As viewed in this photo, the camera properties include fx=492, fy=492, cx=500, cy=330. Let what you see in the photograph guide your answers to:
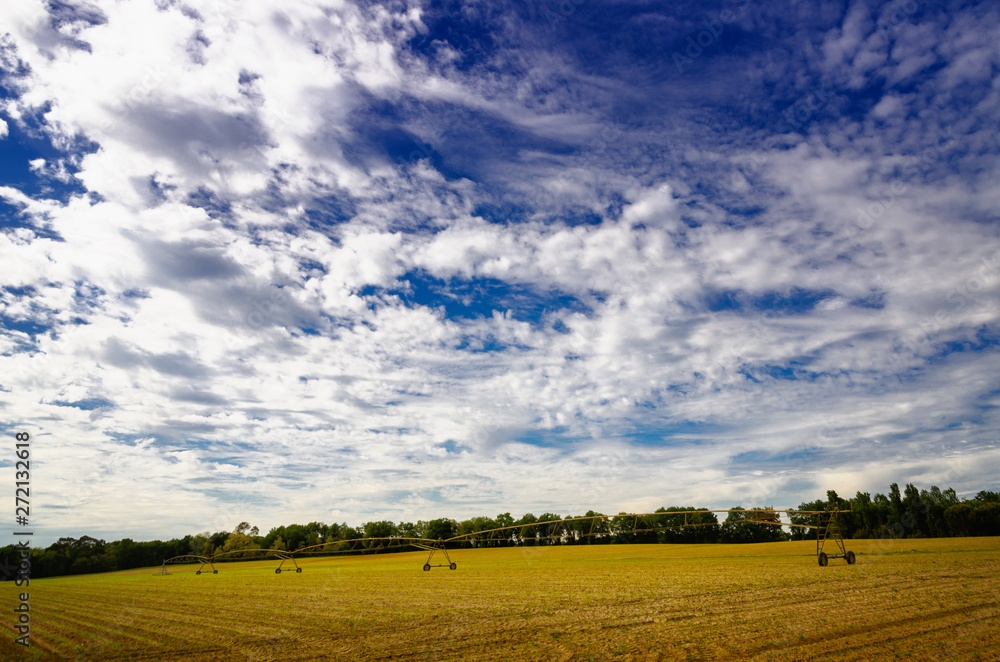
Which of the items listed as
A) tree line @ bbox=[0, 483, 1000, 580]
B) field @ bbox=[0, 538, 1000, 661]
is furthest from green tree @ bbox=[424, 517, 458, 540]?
field @ bbox=[0, 538, 1000, 661]

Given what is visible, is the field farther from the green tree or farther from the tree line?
the green tree

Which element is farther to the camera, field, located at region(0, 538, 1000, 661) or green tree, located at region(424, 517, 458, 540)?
green tree, located at region(424, 517, 458, 540)

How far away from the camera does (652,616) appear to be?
17.9 meters

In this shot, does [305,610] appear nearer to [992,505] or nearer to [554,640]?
[554,640]

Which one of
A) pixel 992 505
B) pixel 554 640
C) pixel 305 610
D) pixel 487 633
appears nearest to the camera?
pixel 554 640

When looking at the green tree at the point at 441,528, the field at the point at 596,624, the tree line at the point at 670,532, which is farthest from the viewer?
the green tree at the point at 441,528

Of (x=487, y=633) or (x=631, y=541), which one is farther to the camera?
(x=631, y=541)

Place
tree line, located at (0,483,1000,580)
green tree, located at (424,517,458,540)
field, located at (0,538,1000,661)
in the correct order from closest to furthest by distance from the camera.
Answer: field, located at (0,538,1000,661) < tree line, located at (0,483,1000,580) < green tree, located at (424,517,458,540)

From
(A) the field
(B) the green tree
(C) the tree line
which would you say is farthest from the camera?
(B) the green tree

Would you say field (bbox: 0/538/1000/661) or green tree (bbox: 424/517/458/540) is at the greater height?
field (bbox: 0/538/1000/661)

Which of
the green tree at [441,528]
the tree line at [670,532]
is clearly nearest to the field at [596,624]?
the tree line at [670,532]

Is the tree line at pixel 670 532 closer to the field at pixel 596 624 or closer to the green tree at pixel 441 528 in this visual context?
the green tree at pixel 441 528

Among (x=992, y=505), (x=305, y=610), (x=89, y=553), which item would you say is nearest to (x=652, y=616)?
(x=305, y=610)

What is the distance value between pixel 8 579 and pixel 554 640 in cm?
12215
